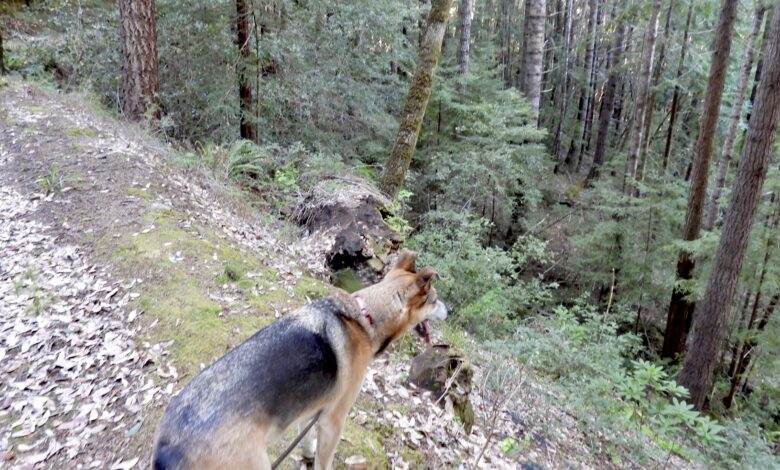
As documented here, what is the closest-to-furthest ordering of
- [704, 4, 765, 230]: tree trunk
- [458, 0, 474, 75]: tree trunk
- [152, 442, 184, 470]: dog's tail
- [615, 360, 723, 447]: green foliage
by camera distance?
1. [152, 442, 184, 470]: dog's tail
2. [615, 360, 723, 447]: green foliage
3. [704, 4, 765, 230]: tree trunk
4. [458, 0, 474, 75]: tree trunk

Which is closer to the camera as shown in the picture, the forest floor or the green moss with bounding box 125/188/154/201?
the forest floor

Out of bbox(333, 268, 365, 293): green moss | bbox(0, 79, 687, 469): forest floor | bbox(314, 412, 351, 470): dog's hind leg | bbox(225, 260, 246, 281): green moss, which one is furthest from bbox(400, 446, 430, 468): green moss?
bbox(333, 268, 365, 293): green moss

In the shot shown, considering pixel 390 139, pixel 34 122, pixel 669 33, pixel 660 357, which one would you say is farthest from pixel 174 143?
pixel 669 33

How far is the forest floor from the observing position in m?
3.47

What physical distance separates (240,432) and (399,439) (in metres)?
1.98

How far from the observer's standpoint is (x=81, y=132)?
27.8ft

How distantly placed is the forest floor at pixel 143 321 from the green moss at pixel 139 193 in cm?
2

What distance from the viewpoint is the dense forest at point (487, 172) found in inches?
288

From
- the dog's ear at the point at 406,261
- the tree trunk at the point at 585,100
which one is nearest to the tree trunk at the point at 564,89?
the tree trunk at the point at 585,100

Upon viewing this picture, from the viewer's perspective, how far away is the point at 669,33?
15.8 m

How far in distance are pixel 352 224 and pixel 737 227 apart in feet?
23.2

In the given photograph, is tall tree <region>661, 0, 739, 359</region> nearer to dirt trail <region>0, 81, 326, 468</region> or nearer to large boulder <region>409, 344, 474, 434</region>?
large boulder <region>409, 344, 474, 434</region>

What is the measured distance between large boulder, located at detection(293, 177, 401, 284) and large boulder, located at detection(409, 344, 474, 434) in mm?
2111

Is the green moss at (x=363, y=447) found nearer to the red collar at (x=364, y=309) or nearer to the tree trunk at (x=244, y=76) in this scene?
the red collar at (x=364, y=309)
